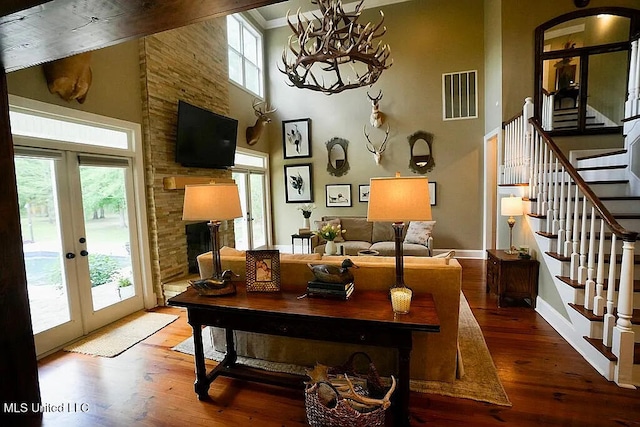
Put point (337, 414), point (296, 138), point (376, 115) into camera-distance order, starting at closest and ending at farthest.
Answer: point (337, 414)
point (376, 115)
point (296, 138)

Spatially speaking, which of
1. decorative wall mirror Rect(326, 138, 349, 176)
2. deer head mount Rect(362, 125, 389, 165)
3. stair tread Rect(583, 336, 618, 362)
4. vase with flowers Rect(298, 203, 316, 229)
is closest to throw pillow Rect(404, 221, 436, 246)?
deer head mount Rect(362, 125, 389, 165)

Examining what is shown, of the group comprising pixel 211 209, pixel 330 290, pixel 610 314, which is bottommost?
pixel 610 314

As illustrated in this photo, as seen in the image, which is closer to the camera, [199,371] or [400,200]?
[400,200]

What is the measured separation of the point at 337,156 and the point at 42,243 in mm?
5384

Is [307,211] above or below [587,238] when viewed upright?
above

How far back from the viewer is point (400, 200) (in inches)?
72.5

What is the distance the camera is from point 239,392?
2266 mm

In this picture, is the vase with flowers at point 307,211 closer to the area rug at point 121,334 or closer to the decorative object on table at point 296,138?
the decorative object on table at point 296,138

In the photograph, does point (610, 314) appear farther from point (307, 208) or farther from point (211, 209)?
point (307, 208)

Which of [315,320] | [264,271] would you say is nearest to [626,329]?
[315,320]

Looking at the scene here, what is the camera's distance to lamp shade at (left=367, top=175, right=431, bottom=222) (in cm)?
183

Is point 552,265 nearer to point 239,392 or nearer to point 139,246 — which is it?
point 239,392

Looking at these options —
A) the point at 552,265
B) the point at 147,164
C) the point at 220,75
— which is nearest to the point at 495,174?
the point at 552,265

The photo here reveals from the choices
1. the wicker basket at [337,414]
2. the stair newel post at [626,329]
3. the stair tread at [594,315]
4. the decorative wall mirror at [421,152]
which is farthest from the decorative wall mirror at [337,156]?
the wicker basket at [337,414]
